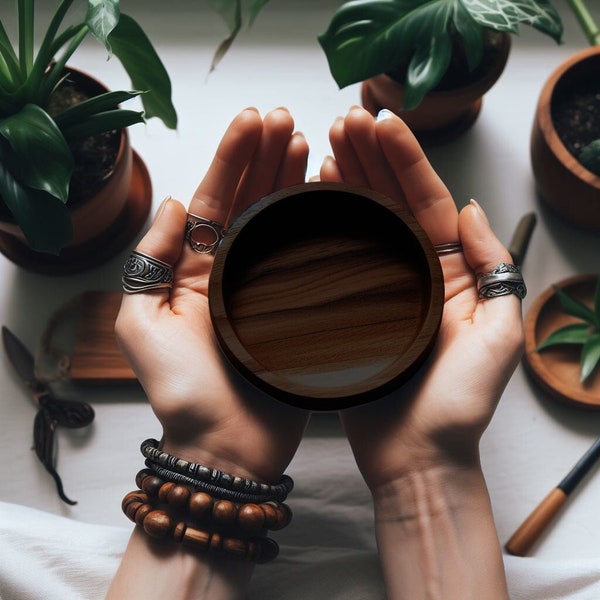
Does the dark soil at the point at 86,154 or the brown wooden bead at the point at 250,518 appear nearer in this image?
the brown wooden bead at the point at 250,518

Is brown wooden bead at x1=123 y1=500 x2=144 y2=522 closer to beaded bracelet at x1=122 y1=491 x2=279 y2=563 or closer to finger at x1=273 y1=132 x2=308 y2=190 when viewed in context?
beaded bracelet at x1=122 y1=491 x2=279 y2=563

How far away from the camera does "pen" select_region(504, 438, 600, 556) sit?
881mm

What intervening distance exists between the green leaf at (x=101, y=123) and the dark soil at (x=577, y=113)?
524mm

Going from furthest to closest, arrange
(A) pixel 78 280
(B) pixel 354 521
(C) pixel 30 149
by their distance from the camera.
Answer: (A) pixel 78 280 < (B) pixel 354 521 < (C) pixel 30 149

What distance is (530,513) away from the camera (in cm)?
91

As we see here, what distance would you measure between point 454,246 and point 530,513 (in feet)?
1.15

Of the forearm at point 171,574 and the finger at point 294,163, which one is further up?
the finger at point 294,163

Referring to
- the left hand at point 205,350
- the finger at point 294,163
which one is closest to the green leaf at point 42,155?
the left hand at point 205,350

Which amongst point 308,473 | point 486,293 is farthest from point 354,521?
point 486,293

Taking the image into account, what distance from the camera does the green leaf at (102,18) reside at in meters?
0.68

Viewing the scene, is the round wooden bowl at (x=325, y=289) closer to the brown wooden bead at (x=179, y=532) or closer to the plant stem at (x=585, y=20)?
the brown wooden bead at (x=179, y=532)

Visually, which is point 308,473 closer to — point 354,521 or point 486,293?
point 354,521

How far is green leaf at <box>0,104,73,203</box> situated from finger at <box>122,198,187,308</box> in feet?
0.31

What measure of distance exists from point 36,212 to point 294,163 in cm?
28
